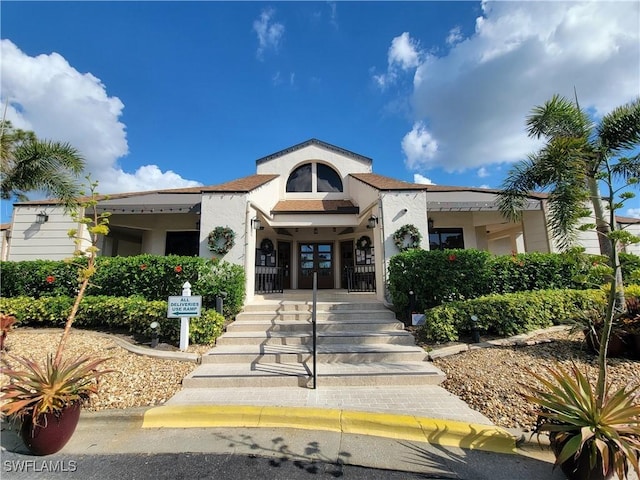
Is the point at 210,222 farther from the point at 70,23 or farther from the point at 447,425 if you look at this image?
the point at 447,425

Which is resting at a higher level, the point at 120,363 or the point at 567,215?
the point at 567,215

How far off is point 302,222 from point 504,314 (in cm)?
676

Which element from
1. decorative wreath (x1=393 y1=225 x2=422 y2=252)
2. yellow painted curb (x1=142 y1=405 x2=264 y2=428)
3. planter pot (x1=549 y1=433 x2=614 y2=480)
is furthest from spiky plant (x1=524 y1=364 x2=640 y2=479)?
decorative wreath (x1=393 y1=225 x2=422 y2=252)

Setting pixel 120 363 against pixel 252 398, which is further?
pixel 120 363

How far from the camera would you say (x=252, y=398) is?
407cm

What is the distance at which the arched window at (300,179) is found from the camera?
12998mm

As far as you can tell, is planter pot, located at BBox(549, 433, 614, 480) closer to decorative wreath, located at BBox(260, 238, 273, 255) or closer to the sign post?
the sign post

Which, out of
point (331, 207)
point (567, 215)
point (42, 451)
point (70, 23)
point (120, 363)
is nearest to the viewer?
point (42, 451)

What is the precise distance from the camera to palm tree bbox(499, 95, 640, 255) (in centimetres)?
558

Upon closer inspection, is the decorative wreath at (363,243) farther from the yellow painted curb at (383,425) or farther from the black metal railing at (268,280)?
the yellow painted curb at (383,425)

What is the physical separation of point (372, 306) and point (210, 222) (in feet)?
17.3

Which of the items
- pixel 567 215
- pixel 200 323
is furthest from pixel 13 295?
pixel 567 215

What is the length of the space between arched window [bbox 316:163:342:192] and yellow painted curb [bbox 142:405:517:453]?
10493mm

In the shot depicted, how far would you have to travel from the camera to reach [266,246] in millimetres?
11930
